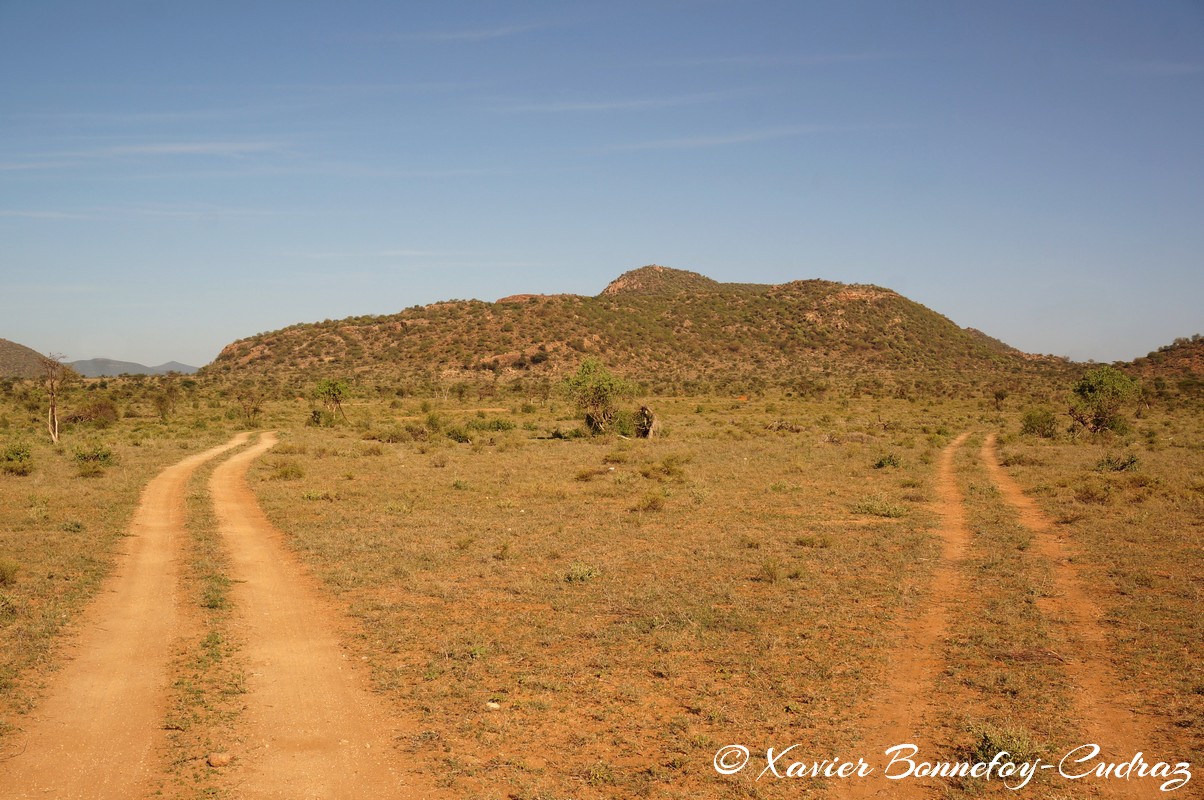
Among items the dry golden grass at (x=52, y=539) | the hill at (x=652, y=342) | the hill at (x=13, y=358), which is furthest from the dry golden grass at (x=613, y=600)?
the hill at (x=13, y=358)

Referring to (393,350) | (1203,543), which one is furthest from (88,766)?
(393,350)

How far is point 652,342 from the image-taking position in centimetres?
10269

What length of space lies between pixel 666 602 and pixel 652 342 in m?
91.3

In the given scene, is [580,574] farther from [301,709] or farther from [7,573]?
[7,573]

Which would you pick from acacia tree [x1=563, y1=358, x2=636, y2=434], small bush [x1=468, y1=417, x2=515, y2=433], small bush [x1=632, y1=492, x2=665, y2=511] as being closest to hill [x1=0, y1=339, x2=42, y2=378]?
small bush [x1=468, y1=417, x2=515, y2=433]

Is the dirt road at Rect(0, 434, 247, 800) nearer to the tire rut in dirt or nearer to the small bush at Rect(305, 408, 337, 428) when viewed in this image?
the tire rut in dirt

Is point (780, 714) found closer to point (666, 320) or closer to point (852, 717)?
point (852, 717)

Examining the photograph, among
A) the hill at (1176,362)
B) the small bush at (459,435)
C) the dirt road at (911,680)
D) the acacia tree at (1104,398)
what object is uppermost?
the hill at (1176,362)

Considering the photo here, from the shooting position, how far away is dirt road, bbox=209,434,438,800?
22.7ft

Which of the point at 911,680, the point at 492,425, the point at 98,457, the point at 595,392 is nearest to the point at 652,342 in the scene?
the point at 492,425

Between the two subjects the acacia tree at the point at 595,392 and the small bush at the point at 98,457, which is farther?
the acacia tree at the point at 595,392

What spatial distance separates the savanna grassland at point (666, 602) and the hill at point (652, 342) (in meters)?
56.7

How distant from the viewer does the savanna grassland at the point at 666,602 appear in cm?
771

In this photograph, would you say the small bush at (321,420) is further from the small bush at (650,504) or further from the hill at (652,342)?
the hill at (652,342)
